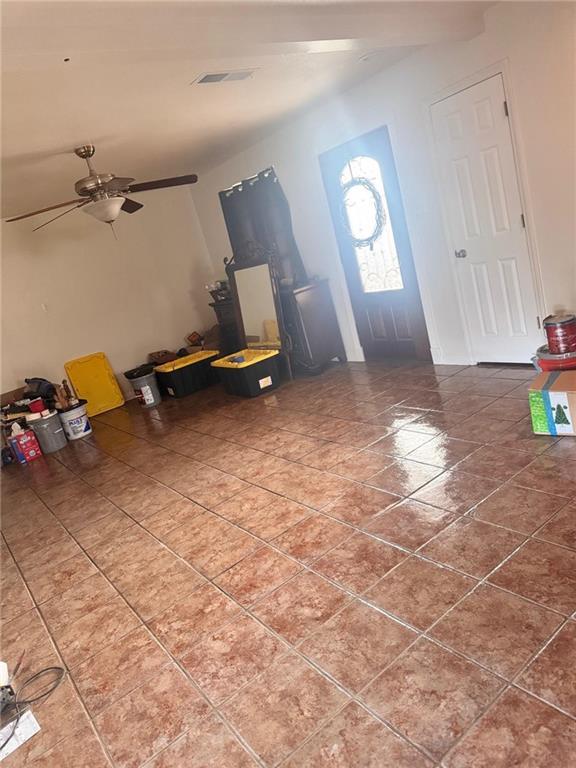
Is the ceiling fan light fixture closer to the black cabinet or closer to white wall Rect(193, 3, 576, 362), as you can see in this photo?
the black cabinet

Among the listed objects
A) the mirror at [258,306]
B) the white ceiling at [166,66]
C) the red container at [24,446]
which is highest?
the white ceiling at [166,66]

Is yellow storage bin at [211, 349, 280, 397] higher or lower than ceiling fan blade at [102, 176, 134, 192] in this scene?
lower

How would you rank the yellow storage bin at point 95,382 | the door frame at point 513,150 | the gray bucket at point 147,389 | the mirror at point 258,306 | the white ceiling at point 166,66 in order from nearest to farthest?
the white ceiling at point 166,66, the door frame at point 513,150, the mirror at point 258,306, the gray bucket at point 147,389, the yellow storage bin at point 95,382

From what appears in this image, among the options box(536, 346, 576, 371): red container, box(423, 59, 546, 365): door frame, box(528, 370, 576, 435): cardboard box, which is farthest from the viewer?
box(423, 59, 546, 365): door frame

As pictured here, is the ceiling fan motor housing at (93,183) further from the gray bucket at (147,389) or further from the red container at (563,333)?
the red container at (563,333)

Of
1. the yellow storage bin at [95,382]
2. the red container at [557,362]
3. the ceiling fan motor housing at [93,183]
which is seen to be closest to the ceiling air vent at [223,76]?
the ceiling fan motor housing at [93,183]

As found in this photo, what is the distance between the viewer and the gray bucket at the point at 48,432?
19.3 feet

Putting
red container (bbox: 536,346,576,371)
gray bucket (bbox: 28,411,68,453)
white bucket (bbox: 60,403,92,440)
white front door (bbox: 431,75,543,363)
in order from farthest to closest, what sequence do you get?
white bucket (bbox: 60,403,92,440) < gray bucket (bbox: 28,411,68,453) < white front door (bbox: 431,75,543,363) < red container (bbox: 536,346,576,371)

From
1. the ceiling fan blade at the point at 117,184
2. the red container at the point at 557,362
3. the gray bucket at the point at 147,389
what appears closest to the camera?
the red container at the point at 557,362

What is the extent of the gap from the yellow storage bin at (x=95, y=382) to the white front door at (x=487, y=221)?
4.71 m

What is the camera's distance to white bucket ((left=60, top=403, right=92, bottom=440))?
611 centimetres

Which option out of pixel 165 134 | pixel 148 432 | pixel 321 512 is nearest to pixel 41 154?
pixel 165 134

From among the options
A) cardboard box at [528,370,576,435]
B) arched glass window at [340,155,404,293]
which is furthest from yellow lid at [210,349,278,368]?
cardboard box at [528,370,576,435]

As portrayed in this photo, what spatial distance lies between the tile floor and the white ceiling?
246cm
